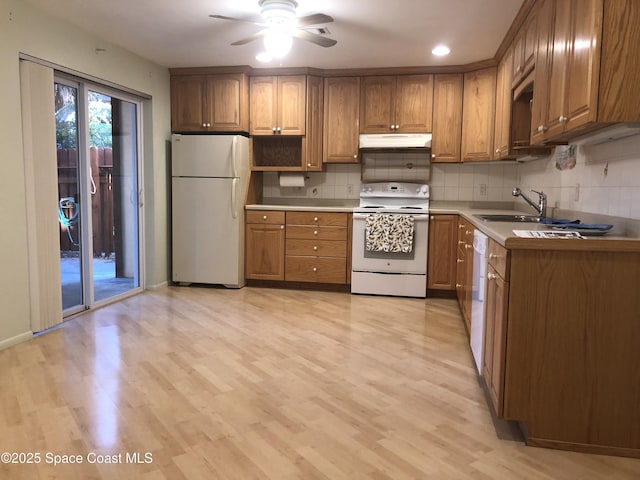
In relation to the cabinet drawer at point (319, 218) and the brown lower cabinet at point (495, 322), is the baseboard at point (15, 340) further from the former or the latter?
the brown lower cabinet at point (495, 322)

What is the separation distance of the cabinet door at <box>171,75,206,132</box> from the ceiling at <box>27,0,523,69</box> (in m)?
0.26

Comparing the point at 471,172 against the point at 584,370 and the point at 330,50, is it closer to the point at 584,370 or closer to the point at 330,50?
the point at 330,50

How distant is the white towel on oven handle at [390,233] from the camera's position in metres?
4.67

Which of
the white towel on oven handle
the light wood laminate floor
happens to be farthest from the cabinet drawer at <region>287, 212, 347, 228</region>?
the light wood laminate floor

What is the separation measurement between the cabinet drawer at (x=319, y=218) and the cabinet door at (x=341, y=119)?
2.05ft

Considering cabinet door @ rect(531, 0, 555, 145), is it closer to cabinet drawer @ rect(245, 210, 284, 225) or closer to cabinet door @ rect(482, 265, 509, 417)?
cabinet door @ rect(482, 265, 509, 417)

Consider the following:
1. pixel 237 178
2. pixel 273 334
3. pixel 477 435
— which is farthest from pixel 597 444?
pixel 237 178

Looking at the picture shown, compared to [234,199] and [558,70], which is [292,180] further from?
[558,70]

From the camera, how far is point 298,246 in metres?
5.06

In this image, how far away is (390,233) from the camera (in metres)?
4.69

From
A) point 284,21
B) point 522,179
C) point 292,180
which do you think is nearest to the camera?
point 284,21

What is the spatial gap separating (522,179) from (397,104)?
147 centimetres

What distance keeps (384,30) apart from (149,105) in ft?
8.13

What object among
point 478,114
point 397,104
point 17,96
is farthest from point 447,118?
point 17,96
